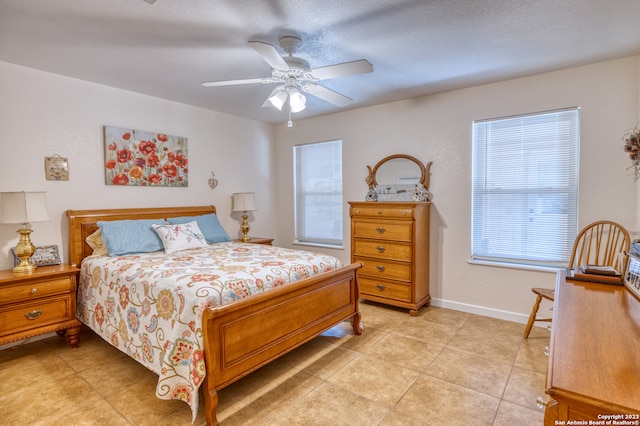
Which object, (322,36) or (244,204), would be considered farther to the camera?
(244,204)

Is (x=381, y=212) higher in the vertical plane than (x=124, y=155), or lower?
lower

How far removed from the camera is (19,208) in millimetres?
2617

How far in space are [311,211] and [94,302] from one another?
2899 mm

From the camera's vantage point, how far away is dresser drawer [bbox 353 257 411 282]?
11.8 feet

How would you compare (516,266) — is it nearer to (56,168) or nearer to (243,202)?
(243,202)

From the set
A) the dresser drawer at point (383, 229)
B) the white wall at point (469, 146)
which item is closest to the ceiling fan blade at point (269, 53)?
the dresser drawer at point (383, 229)

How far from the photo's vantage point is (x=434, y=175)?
3818 mm

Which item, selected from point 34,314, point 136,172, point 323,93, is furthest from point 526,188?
point 34,314

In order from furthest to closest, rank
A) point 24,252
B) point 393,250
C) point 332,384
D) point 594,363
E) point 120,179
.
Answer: point 393,250
point 120,179
point 24,252
point 332,384
point 594,363

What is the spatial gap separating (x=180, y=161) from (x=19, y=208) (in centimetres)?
167

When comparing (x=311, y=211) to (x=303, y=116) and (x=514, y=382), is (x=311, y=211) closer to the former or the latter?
(x=303, y=116)

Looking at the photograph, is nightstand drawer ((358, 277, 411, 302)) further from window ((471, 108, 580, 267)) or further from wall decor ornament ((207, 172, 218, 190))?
wall decor ornament ((207, 172, 218, 190))

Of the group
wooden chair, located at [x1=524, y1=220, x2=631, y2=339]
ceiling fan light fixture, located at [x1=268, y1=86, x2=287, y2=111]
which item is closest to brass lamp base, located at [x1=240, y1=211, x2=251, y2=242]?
ceiling fan light fixture, located at [x1=268, y1=86, x2=287, y2=111]

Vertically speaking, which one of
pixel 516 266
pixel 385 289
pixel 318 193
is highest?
pixel 318 193
